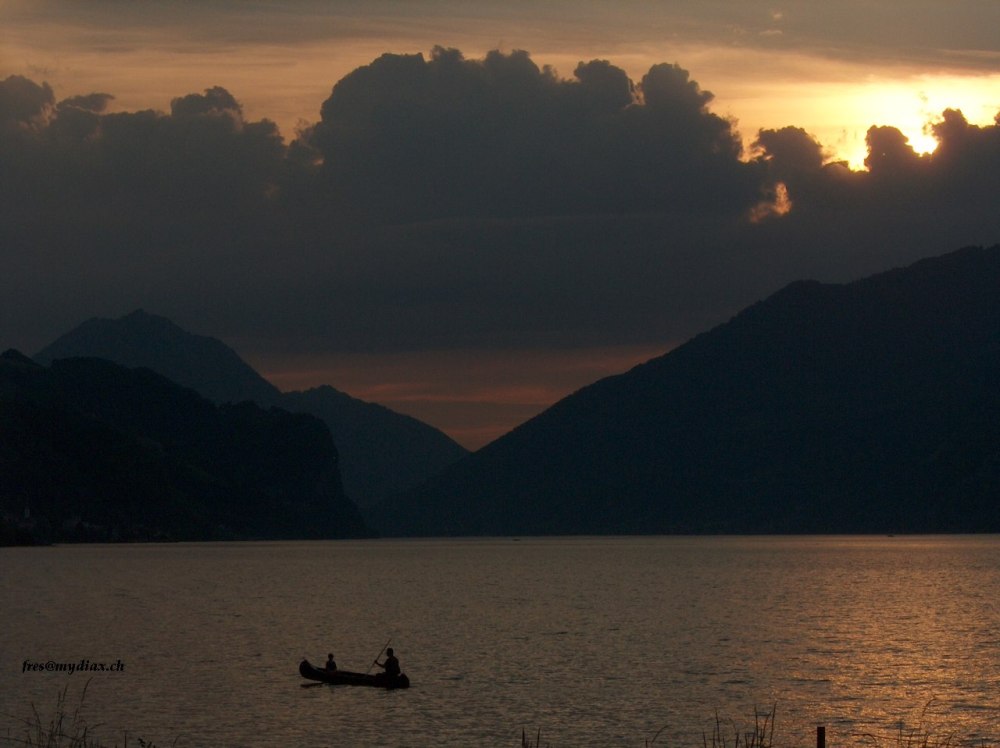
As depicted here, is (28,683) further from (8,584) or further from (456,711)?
(8,584)

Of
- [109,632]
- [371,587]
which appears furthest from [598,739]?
[371,587]

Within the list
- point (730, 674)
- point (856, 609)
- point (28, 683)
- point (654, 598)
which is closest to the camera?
point (28, 683)

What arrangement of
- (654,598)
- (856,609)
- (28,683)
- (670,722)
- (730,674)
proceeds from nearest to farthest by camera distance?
(670,722) → (28,683) → (730,674) → (856,609) → (654,598)

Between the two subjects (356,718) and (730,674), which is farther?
(730,674)

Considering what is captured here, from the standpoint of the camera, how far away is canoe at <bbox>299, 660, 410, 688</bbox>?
261ft

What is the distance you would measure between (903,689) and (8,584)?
Answer: 145049mm

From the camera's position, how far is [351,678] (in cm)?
8100

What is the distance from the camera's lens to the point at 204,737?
64.9 m

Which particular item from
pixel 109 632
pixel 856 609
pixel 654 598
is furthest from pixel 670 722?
pixel 654 598

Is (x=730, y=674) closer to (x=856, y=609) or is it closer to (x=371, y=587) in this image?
(x=856, y=609)

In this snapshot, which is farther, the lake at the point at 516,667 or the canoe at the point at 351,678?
the canoe at the point at 351,678

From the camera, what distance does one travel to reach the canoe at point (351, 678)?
79.5 m

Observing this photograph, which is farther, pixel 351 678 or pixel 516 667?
pixel 516 667

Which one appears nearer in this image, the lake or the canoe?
the lake
